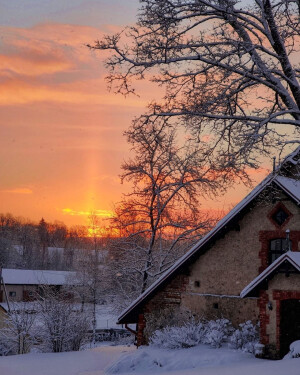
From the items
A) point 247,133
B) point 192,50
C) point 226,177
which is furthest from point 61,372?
point 192,50

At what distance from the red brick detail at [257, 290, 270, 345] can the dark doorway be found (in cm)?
47

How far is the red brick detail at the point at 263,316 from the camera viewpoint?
16312 mm

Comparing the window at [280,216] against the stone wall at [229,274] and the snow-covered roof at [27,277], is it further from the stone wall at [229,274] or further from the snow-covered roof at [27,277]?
the snow-covered roof at [27,277]

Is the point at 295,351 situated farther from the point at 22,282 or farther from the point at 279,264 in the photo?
the point at 22,282

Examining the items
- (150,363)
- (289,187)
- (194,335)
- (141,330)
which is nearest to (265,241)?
(289,187)

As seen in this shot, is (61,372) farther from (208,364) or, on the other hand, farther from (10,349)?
(10,349)

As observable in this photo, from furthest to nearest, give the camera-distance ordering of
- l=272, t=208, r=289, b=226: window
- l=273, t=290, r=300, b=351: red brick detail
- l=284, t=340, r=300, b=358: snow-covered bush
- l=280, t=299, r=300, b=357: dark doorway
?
l=272, t=208, r=289, b=226: window → l=280, t=299, r=300, b=357: dark doorway → l=273, t=290, r=300, b=351: red brick detail → l=284, t=340, r=300, b=358: snow-covered bush

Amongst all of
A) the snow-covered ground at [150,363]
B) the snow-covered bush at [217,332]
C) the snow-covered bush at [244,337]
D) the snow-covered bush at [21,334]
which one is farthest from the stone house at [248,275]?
the snow-covered bush at [21,334]

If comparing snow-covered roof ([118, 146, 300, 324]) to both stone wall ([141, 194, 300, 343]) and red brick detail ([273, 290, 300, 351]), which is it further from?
red brick detail ([273, 290, 300, 351])

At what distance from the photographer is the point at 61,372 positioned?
621 inches

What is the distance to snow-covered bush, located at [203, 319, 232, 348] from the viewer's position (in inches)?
680

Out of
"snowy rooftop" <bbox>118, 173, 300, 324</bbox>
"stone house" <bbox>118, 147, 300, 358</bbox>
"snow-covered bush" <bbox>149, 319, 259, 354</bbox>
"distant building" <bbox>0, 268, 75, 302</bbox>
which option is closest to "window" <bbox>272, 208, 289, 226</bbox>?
"stone house" <bbox>118, 147, 300, 358</bbox>

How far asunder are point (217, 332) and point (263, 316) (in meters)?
1.88

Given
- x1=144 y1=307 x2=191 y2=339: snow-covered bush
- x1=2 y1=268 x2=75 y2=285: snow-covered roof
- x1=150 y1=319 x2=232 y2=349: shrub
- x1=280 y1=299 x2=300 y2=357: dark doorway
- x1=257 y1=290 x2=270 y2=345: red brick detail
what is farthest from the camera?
x1=2 y1=268 x2=75 y2=285: snow-covered roof
